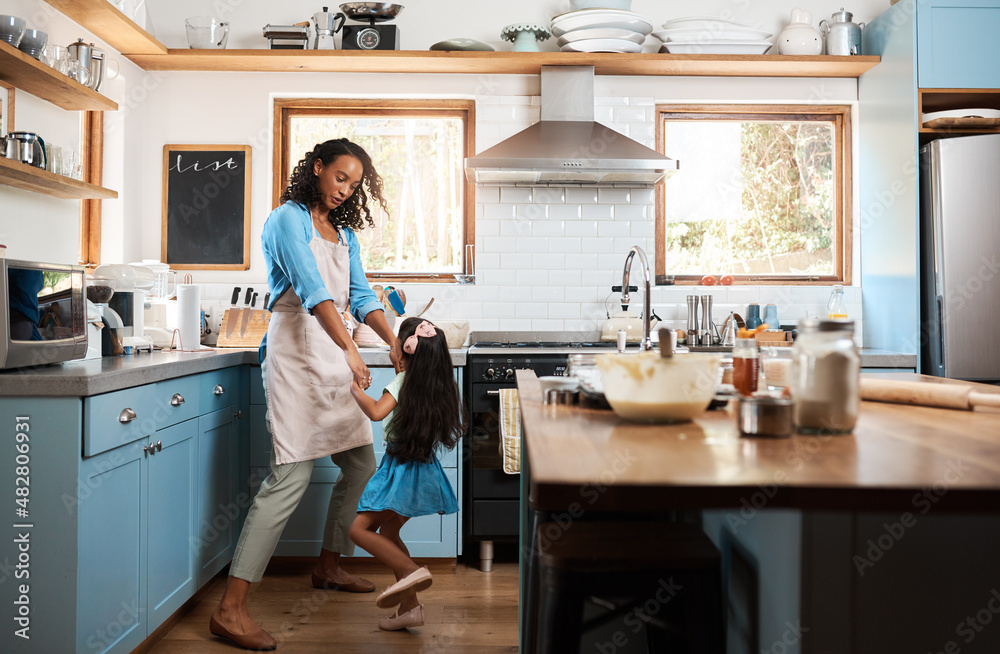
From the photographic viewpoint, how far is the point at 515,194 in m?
3.68

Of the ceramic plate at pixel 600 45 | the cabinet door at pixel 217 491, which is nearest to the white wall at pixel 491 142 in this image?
the ceramic plate at pixel 600 45

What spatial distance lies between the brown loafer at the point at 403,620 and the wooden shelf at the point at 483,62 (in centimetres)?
239

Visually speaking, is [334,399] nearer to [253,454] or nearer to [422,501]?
[422,501]

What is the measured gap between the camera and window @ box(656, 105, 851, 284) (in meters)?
3.81

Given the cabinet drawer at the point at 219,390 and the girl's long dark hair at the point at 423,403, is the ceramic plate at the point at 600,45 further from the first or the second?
the cabinet drawer at the point at 219,390

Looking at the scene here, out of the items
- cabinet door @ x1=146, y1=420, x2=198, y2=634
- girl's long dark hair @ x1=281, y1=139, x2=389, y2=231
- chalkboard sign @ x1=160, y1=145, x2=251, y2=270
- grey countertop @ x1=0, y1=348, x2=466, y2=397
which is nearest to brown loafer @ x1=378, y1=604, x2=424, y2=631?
cabinet door @ x1=146, y1=420, x2=198, y2=634

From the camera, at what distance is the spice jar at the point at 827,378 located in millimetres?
1023

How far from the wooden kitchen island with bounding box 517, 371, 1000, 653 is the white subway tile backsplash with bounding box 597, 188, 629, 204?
248 cm

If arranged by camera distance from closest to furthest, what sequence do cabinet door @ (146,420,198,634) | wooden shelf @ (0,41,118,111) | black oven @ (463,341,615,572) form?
1. cabinet door @ (146,420,198,634)
2. wooden shelf @ (0,41,118,111)
3. black oven @ (463,341,615,572)

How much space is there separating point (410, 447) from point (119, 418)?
819 millimetres

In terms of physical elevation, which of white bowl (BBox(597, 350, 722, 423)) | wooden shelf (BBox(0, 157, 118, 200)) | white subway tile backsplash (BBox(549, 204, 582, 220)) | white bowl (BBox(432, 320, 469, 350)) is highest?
white subway tile backsplash (BBox(549, 204, 582, 220))

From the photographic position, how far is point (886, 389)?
1.45 meters

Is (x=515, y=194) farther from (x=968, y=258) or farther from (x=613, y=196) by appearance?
(x=968, y=258)

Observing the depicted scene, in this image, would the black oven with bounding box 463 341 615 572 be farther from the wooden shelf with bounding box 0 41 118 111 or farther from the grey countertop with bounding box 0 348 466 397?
the wooden shelf with bounding box 0 41 118 111
